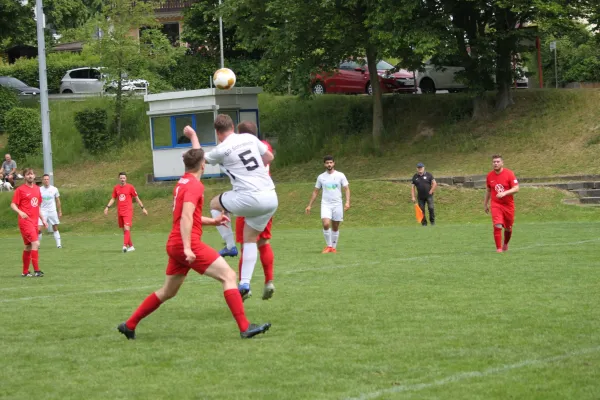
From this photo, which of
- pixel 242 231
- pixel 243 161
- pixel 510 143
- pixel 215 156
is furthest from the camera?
pixel 510 143

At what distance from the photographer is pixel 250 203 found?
34.6 ft

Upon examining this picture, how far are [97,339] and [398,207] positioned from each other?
886 inches

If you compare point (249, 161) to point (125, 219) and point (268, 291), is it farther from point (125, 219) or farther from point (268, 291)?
A: point (125, 219)

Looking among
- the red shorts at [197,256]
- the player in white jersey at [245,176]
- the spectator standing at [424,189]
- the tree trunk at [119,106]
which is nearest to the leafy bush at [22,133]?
the tree trunk at [119,106]

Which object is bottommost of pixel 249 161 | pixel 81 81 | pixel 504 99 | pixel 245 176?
pixel 245 176

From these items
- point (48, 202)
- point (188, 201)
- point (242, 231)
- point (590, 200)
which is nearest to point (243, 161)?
point (188, 201)

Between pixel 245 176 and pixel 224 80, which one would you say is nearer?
pixel 245 176

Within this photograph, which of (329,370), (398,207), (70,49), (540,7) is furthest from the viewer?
(70,49)

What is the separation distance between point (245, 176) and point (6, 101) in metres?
43.9

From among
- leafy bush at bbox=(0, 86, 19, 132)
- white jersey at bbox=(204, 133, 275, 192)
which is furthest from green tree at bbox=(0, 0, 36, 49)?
white jersey at bbox=(204, 133, 275, 192)

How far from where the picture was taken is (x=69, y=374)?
7969 mm

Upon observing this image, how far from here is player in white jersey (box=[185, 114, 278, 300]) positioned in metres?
10.3

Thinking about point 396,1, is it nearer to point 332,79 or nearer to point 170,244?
point 332,79

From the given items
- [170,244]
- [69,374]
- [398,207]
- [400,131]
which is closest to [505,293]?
[170,244]
